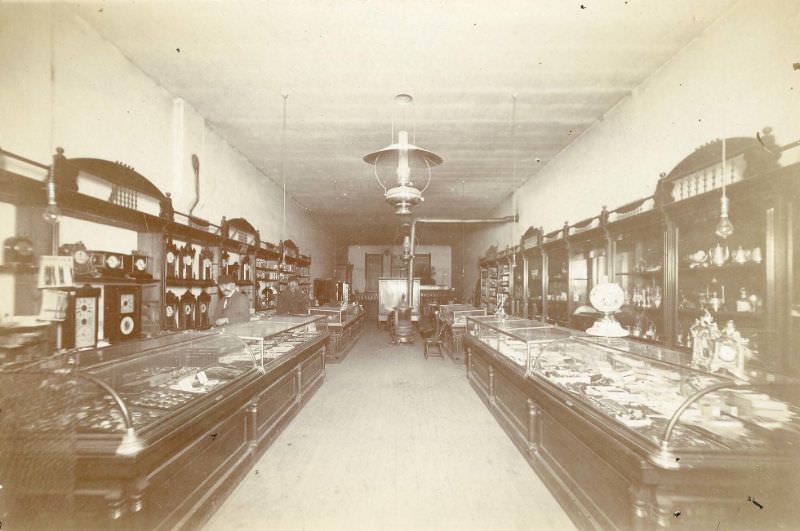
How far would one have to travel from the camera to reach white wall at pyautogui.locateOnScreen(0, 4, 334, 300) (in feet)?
10.8

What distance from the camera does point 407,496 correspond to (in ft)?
9.86

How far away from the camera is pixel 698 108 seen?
4.25 metres

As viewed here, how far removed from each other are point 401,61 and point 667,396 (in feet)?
13.6

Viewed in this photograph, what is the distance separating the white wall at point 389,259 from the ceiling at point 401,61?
14729 mm

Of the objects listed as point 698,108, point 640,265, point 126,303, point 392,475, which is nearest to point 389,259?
point 640,265

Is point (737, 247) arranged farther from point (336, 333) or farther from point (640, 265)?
point (336, 333)

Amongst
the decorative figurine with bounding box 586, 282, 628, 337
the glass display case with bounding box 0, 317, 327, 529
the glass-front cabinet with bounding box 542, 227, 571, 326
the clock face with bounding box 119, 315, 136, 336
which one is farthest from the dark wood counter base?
the glass-front cabinet with bounding box 542, 227, 571, 326

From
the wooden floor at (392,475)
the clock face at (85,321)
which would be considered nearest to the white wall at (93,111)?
the clock face at (85,321)

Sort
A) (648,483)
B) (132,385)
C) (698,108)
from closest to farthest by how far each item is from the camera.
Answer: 1. (648,483)
2. (132,385)
3. (698,108)

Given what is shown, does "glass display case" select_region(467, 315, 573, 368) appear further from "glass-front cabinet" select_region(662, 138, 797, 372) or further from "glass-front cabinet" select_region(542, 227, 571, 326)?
"glass-front cabinet" select_region(542, 227, 571, 326)

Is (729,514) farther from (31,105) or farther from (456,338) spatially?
(456,338)

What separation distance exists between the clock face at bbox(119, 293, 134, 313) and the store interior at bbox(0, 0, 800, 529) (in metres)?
0.08

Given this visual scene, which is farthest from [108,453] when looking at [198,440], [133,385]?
[133,385]

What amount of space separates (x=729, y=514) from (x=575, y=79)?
481cm
